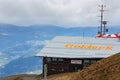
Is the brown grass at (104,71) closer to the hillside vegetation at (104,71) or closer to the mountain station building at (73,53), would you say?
the hillside vegetation at (104,71)

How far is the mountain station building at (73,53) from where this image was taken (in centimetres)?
8119

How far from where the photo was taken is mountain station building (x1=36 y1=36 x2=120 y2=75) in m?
81.2

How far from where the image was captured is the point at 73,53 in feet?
273

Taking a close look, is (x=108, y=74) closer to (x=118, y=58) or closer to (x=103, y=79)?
(x=103, y=79)

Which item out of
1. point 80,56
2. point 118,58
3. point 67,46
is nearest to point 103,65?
point 118,58

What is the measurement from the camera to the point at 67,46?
87625 mm

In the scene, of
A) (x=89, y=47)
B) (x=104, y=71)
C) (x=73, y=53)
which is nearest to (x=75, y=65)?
(x=73, y=53)

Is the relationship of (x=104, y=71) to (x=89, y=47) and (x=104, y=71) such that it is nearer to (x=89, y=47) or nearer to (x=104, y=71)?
(x=104, y=71)

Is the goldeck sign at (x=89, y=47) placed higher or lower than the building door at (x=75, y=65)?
higher

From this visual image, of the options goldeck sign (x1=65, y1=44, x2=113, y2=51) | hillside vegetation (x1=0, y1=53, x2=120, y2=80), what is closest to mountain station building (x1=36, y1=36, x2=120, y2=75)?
goldeck sign (x1=65, y1=44, x2=113, y2=51)

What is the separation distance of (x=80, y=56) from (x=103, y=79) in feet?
155

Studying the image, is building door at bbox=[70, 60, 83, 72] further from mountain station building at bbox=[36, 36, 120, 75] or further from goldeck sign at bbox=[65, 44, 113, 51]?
goldeck sign at bbox=[65, 44, 113, 51]

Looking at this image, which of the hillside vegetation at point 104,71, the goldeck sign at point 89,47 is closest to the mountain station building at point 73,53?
the goldeck sign at point 89,47

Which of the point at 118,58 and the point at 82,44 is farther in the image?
the point at 82,44
